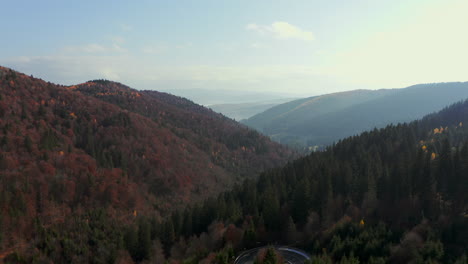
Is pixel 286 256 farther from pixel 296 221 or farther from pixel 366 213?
pixel 366 213

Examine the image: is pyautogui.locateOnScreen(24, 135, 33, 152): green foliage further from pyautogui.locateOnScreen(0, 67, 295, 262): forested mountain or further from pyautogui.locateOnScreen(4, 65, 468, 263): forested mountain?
pyautogui.locateOnScreen(4, 65, 468, 263): forested mountain

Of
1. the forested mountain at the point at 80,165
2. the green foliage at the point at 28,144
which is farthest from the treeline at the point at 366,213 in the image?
the green foliage at the point at 28,144

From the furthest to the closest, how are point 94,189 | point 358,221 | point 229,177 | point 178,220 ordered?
point 229,177, point 94,189, point 178,220, point 358,221

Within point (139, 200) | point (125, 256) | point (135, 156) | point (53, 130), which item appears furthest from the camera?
point (135, 156)

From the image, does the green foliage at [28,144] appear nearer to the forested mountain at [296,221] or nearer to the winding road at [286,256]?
the forested mountain at [296,221]

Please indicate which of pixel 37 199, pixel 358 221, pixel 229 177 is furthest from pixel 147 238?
pixel 229 177

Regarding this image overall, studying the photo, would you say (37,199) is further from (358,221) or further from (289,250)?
(358,221)

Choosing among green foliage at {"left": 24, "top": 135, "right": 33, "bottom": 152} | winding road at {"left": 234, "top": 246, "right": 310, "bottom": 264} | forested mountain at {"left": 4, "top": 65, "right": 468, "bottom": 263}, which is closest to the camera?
winding road at {"left": 234, "top": 246, "right": 310, "bottom": 264}

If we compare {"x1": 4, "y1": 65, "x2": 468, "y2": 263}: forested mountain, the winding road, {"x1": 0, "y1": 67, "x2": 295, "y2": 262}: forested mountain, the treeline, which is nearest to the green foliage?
{"x1": 0, "y1": 67, "x2": 295, "y2": 262}: forested mountain
